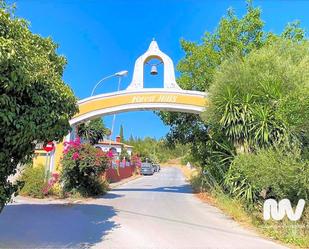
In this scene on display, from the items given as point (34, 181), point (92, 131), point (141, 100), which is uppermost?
point (141, 100)

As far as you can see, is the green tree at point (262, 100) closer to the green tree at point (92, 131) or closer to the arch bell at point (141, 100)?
the arch bell at point (141, 100)

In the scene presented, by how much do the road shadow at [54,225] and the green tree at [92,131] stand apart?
12885 mm

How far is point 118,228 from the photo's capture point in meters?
10.3

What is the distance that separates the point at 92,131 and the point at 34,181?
36.3ft

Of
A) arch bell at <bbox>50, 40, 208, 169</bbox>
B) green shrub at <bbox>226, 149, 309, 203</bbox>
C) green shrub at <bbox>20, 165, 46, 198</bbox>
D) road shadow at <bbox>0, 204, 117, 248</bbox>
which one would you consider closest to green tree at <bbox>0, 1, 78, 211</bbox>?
road shadow at <bbox>0, 204, 117, 248</bbox>

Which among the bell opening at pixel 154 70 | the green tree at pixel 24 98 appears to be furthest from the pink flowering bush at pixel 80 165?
the green tree at pixel 24 98

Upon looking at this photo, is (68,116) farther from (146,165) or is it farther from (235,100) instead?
(146,165)

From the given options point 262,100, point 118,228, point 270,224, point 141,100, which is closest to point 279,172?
point 270,224

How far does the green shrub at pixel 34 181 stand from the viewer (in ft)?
56.6

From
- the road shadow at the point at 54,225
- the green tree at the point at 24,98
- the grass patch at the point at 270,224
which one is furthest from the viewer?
the grass patch at the point at 270,224

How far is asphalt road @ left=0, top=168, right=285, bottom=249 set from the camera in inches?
332

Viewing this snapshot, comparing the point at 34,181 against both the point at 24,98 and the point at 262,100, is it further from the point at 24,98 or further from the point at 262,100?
the point at 24,98

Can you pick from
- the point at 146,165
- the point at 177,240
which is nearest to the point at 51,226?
the point at 177,240

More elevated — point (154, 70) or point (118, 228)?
point (154, 70)
